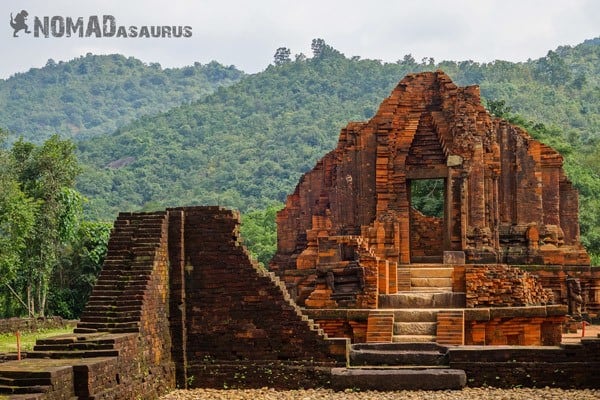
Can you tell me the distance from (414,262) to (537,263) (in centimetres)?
325

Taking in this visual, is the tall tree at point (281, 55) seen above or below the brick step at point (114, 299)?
above

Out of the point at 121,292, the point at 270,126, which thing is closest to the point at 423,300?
the point at 121,292

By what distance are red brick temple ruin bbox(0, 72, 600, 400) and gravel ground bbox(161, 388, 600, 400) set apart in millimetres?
261

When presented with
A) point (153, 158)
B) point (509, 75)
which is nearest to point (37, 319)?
point (153, 158)

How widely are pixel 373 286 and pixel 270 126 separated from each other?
72.8 m

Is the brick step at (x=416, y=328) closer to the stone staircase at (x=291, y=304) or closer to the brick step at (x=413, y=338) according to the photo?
the brick step at (x=413, y=338)

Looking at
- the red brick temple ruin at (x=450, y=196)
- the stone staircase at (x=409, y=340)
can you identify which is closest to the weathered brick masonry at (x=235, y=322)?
the stone staircase at (x=409, y=340)

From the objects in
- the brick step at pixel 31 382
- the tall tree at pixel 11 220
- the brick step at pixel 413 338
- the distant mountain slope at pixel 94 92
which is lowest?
the brick step at pixel 413 338

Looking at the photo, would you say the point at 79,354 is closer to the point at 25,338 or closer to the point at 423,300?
the point at 423,300

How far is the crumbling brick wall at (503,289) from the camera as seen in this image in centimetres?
1984

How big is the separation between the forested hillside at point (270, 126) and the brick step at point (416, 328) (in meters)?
44.0

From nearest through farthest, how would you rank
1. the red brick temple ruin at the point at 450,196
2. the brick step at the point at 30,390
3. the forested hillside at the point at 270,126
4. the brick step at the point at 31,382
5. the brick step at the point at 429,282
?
the brick step at the point at 30,390
the brick step at the point at 31,382
the brick step at the point at 429,282
the red brick temple ruin at the point at 450,196
the forested hillside at the point at 270,126

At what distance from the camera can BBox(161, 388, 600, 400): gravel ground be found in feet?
48.6

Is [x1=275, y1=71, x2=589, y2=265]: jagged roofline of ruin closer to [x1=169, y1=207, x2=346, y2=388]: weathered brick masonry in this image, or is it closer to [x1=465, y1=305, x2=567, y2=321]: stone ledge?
[x1=465, y1=305, x2=567, y2=321]: stone ledge
